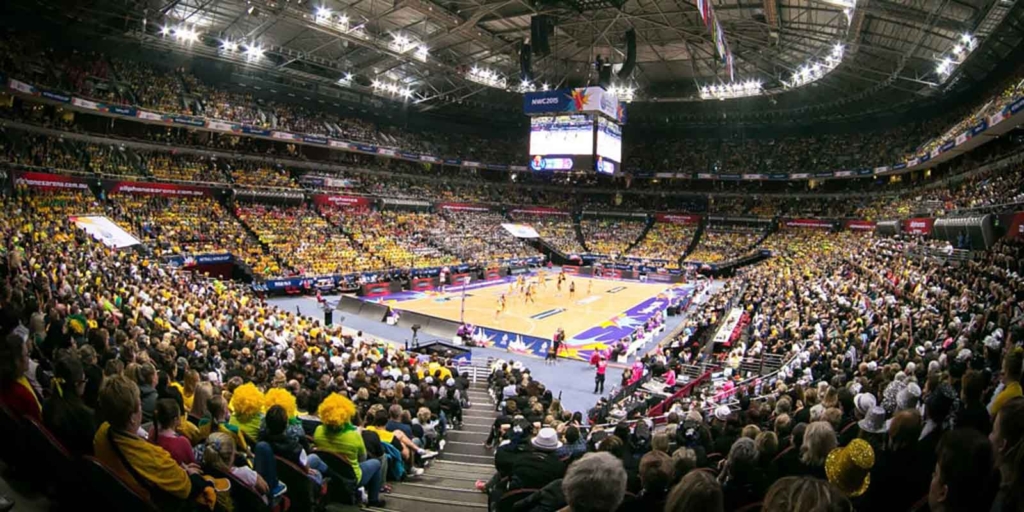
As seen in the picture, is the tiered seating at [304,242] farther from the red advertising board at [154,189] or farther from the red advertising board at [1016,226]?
the red advertising board at [1016,226]

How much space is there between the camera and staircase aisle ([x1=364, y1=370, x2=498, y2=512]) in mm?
6641

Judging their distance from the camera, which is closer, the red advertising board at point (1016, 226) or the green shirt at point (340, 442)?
the green shirt at point (340, 442)

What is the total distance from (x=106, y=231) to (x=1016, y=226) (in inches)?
1576

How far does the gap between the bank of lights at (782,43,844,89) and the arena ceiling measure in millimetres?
505

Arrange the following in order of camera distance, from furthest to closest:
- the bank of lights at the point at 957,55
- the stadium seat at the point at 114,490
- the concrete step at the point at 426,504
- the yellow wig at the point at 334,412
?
the bank of lights at the point at 957,55 < the concrete step at the point at 426,504 < the yellow wig at the point at 334,412 < the stadium seat at the point at 114,490

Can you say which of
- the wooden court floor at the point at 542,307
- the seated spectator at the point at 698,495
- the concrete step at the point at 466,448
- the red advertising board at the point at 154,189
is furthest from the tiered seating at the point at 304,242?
the seated spectator at the point at 698,495

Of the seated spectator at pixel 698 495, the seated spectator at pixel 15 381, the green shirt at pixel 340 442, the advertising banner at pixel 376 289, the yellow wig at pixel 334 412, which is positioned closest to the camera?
the seated spectator at pixel 698 495

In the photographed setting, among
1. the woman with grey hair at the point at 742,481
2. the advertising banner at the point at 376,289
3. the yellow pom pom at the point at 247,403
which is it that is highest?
the yellow pom pom at the point at 247,403

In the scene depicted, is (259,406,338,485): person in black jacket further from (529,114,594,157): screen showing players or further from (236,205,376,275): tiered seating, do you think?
(529,114,594,157): screen showing players

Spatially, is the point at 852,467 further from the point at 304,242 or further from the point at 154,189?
the point at 154,189

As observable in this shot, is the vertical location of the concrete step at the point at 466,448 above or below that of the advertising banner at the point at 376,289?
below

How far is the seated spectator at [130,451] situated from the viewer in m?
3.52

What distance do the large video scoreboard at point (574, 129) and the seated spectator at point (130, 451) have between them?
3889cm

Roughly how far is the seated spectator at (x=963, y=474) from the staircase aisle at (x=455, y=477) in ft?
16.1
